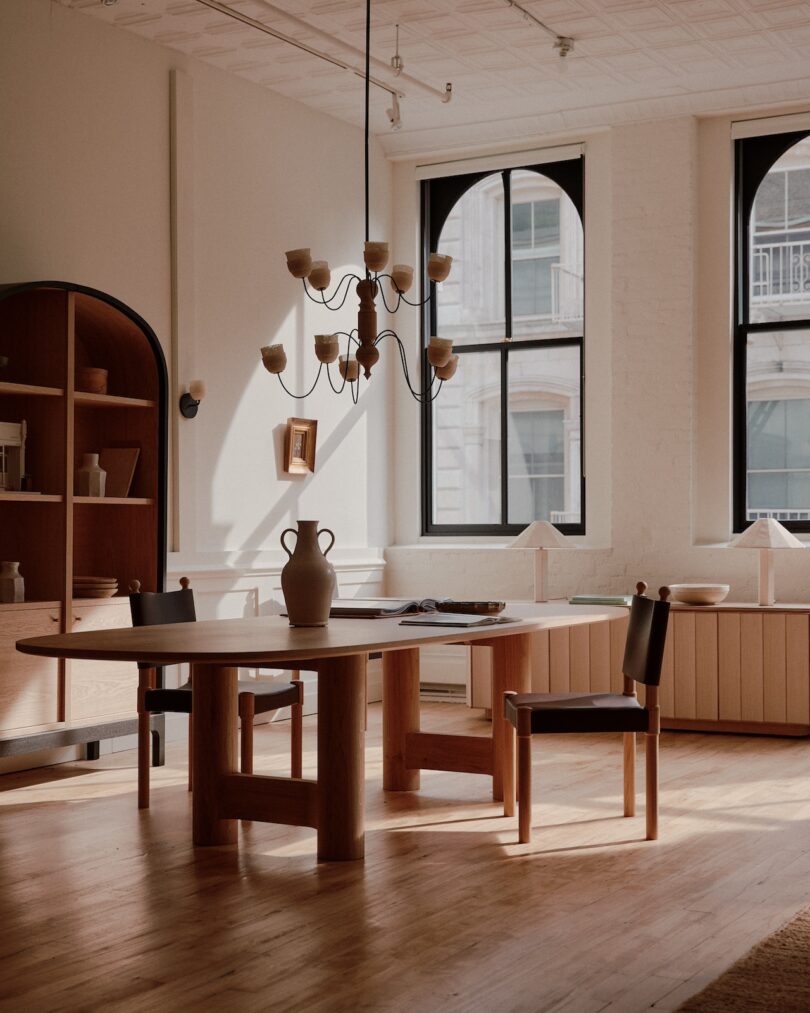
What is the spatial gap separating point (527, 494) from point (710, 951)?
497cm

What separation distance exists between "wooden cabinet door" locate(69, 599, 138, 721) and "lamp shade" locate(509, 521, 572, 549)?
227 centimetres

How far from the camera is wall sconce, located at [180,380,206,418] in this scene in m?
6.50

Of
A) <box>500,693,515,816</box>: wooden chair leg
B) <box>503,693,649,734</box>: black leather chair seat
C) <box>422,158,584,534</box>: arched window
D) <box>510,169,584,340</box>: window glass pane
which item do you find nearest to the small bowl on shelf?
<box>422,158,584,534</box>: arched window

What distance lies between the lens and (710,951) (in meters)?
3.20

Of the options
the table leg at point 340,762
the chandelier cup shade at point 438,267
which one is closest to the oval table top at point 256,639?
the table leg at point 340,762

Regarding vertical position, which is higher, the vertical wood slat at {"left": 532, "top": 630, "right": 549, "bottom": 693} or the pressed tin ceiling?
the pressed tin ceiling

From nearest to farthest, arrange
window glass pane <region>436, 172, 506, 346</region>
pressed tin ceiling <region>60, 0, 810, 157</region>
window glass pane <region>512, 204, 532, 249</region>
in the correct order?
1. pressed tin ceiling <region>60, 0, 810, 157</region>
2. window glass pane <region>512, 204, 532, 249</region>
3. window glass pane <region>436, 172, 506, 346</region>

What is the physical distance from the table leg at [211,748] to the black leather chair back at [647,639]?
4.59ft

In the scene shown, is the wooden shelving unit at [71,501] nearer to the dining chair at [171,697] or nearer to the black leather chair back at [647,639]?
the dining chair at [171,697]

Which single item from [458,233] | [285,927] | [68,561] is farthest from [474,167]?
[285,927]

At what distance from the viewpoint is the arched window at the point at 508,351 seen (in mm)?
7895

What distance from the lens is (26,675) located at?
527 cm

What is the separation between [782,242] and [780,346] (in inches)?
23.1

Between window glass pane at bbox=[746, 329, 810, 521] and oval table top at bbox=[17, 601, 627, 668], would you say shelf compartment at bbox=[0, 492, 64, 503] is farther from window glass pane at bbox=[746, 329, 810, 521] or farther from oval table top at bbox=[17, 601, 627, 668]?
window glass pane at bbox=[746, 329, 810, 521]
